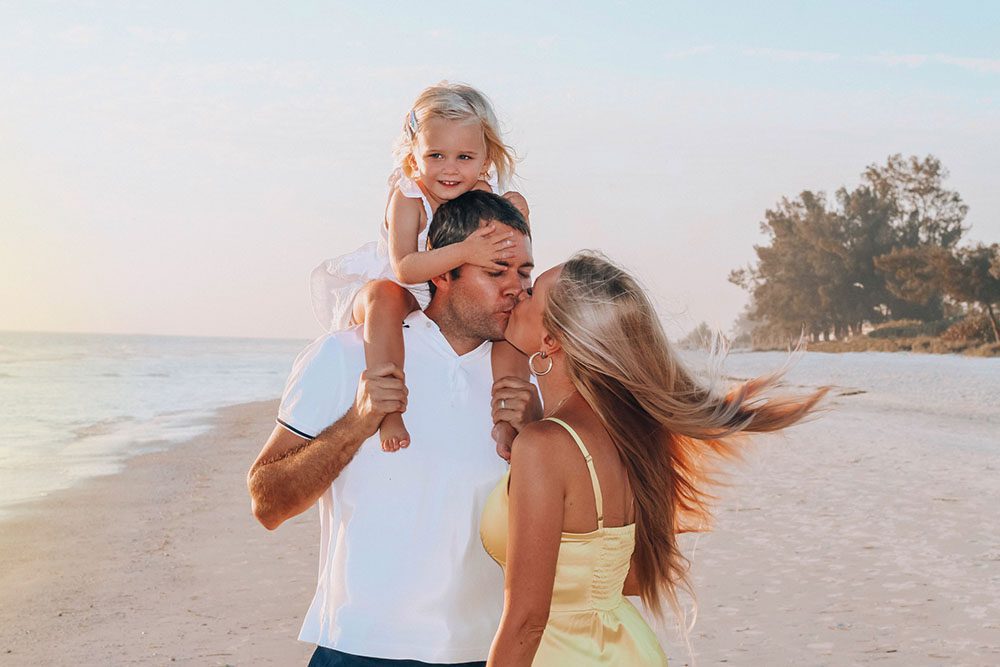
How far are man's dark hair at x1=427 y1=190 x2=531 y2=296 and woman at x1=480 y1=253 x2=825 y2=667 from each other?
1.03 ft

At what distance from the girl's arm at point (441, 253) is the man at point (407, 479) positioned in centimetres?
3

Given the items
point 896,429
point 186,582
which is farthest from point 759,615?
point 896,429

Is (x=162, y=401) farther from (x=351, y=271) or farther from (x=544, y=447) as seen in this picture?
(x=544, y=447)

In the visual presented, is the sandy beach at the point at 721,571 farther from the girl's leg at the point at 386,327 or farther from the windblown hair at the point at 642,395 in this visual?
the girl's leg at the point at 386,327

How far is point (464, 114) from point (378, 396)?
178 cm

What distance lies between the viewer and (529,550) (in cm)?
256

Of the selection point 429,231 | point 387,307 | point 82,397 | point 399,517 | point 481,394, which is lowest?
point 82,397

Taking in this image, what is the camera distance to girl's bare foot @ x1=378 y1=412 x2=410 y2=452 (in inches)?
111

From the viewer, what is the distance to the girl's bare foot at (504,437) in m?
2.88

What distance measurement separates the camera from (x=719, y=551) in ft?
33.5

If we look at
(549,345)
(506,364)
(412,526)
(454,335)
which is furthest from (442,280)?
(412,526)

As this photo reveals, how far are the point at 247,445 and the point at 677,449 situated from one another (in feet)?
59.6

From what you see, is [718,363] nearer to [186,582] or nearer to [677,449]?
[677,449]

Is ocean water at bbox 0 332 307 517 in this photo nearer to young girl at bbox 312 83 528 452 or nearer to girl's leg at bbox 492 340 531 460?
young girl at bbox 312 83 528 452
